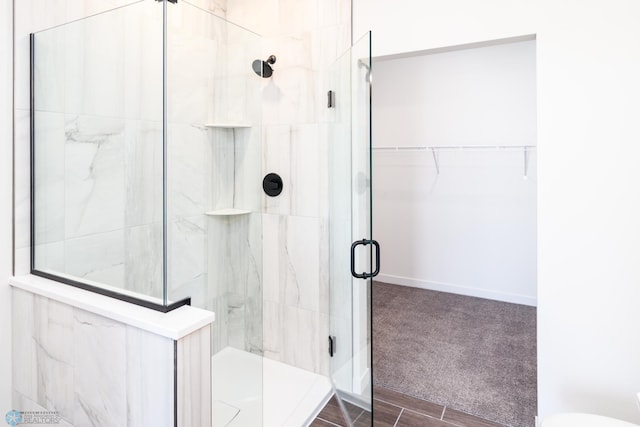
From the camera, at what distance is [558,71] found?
167 cm

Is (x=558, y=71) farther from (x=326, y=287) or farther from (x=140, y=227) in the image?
(x=140, y=227)

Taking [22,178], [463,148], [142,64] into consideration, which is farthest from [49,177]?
[463,148]

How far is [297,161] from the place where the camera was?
91.1 inches

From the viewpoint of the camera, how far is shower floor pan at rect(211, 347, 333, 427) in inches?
65.4

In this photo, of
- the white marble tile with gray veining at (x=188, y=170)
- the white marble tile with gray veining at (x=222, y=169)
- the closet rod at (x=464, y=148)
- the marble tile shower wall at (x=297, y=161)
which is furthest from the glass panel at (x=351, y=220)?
the closet rod at (x=464, y=148)

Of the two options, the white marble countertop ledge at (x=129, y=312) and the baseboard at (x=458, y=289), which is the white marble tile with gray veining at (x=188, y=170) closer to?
the white marble countertop ledge at (x=129, y=312)

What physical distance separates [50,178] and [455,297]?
12.6 feet

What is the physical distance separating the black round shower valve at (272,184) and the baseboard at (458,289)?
262cm

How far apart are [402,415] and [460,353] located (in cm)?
97

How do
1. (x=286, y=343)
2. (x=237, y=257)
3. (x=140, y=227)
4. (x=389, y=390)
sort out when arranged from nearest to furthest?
(x=140, y=227) < (x=237, y=257) < (x=389, y=390) < (x=286, y=343)

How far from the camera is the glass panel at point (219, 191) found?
1.47 m

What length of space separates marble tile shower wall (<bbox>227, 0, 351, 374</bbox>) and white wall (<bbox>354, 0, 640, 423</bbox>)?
873 millimetres

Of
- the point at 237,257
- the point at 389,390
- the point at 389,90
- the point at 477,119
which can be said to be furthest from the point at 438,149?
the point at 237,257

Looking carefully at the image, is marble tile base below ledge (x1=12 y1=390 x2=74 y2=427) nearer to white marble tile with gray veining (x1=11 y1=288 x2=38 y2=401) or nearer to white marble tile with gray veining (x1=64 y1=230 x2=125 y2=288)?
white marble tile with gray veining (x1=11 y1=288 x2=38 y2=401)
